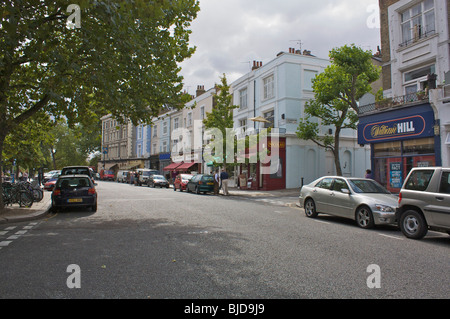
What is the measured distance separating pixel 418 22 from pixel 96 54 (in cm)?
1516

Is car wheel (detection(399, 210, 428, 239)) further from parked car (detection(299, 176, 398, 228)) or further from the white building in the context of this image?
the white building

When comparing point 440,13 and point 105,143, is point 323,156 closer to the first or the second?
point 440,13

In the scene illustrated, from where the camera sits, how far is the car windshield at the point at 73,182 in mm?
12708

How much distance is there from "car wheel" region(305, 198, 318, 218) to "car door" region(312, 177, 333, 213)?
0.21 m

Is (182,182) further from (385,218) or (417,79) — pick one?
(385,218)

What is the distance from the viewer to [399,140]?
16.4m

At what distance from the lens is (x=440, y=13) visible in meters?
14.8

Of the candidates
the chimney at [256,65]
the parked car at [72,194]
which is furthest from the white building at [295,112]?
the parked car at [72,194]

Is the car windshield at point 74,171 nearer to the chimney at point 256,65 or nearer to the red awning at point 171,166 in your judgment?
the chimney at point 256,65

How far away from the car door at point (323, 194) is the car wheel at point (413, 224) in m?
2.79

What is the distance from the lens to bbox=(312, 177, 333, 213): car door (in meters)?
10.7

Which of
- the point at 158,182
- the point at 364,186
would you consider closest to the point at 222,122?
the point at 158,182

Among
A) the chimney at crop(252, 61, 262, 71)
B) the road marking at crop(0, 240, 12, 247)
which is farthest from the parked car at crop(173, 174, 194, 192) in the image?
the road marking at crop(0, 240, 12, 247)
